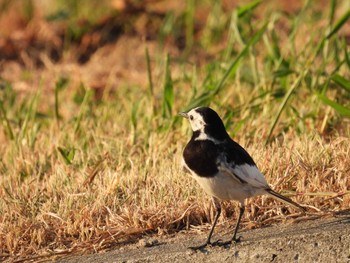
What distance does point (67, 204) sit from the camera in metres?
6.04

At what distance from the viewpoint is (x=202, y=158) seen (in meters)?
5.44

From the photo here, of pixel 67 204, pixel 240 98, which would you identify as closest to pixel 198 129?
pixel 67 204

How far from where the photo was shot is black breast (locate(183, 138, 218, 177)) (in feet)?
17.7

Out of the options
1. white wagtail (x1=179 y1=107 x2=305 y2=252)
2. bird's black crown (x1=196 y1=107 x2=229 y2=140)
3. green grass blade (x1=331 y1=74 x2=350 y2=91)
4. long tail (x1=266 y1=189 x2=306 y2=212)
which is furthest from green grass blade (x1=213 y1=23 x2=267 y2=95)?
long tail (x1=266 y1=189 x2=306 y2=212)

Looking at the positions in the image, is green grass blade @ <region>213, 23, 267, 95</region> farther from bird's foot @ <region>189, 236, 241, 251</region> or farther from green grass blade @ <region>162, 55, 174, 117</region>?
bird's foot @ <region>189, 236, 241, 251</region>

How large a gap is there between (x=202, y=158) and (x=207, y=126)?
307 millimetres

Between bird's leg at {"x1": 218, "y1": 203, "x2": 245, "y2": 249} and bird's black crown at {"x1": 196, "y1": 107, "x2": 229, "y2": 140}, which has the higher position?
bird's black crown at {"x1": 196, "y1": 107, "x2": 229, "y2": 140}

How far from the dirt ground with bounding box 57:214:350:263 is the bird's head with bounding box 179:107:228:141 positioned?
59 cm

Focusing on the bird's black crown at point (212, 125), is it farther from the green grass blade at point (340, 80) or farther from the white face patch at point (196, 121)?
the green grass blade at point (340, 80)

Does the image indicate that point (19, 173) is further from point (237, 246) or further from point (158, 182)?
point (237, 246)

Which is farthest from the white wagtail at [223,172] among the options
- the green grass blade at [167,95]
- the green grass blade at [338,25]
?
the green grass blade at [338,25]

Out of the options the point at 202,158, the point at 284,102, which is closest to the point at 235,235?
the point at 202,158

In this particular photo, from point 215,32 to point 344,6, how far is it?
1420 mm

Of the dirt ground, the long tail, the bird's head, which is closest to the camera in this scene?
the dirt ground
